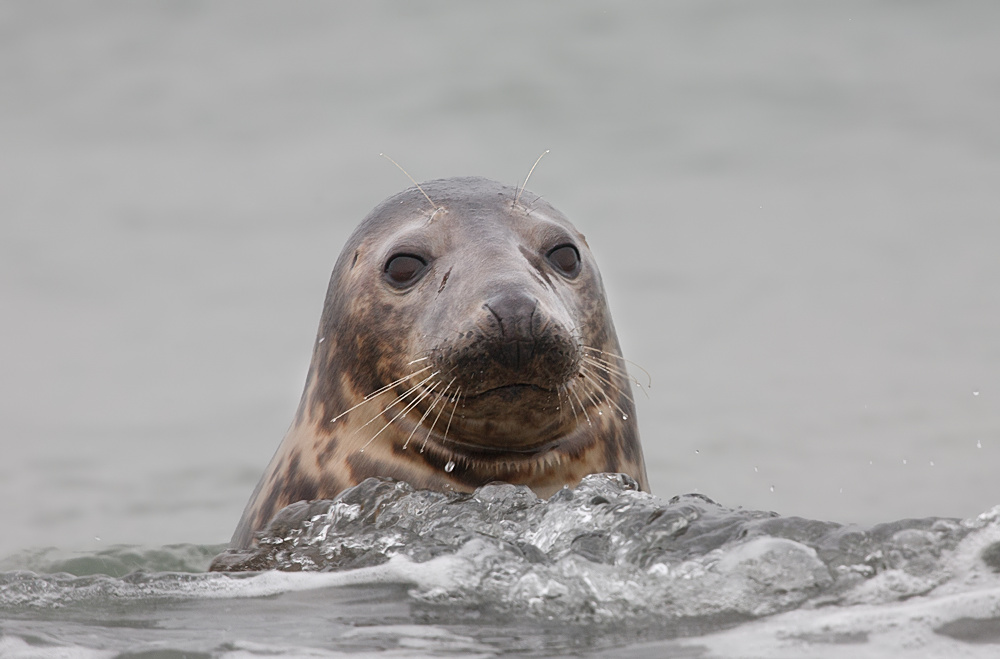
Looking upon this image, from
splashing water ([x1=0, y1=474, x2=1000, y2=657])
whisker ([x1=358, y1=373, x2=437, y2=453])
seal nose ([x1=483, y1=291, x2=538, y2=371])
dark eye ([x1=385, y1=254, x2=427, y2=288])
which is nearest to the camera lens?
splashing water ([x1=0, y1=474, x2=1000, y2=657])

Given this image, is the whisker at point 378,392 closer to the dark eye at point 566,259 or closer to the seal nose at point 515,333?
the seal nose at point 515,333

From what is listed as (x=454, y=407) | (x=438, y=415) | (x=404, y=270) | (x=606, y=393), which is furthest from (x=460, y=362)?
(x=606, y=393)

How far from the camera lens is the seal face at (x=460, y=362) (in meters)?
4.23

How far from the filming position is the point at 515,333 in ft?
13.5

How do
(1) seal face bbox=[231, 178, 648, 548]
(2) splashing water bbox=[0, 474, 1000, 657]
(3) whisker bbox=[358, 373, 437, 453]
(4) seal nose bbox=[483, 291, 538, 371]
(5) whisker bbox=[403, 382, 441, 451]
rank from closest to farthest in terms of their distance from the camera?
(2) splashing water bbox=[0, 474, 1000, 657] < (4) seal nose bbox=[483, 291, 538, 371] < (1) seal face bbox=[231, 178, 648, 548] < (5) whisker bbox=[403, 382, 441, 451] < (3) whisker bbox=[358, 373, 437, 453]

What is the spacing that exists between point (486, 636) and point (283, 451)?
2506 mm

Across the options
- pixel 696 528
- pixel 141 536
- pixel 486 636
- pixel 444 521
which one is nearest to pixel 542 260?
pixel 444 521

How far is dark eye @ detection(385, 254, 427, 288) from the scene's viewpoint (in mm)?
4828

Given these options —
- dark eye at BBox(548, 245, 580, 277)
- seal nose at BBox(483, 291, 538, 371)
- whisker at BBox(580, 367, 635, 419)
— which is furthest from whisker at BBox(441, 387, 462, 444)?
dark eye at BBox(548, 245, 580, 277)

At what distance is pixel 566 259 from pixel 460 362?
3.02 ft

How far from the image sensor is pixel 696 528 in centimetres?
340

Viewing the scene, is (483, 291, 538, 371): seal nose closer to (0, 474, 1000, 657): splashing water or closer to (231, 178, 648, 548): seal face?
(231, 178, 648, 548): seal face

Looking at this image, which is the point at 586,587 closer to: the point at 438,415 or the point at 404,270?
the point at 438,415

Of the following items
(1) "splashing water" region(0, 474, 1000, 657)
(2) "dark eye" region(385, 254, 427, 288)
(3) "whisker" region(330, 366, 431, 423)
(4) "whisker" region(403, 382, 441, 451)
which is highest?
(2) "dark eye" region(385, 254, 427, 288)
